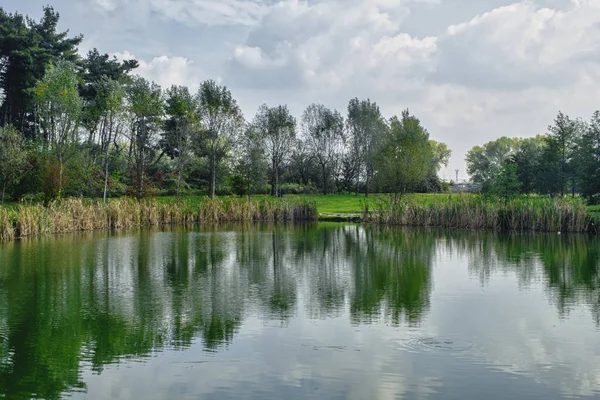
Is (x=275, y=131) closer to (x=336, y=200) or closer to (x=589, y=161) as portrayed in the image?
(x=336, y=200)

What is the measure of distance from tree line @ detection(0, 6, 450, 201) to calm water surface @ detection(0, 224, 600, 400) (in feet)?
58.6

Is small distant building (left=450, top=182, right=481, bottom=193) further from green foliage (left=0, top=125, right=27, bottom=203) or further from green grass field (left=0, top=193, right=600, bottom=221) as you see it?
green foliage (left=0, top=125, right=27, bottom=203)

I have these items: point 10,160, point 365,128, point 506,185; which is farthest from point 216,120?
point 506,185

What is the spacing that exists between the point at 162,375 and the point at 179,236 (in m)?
19.3

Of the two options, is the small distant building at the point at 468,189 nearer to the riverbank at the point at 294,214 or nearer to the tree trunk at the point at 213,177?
the riverbank at the point at 294,214

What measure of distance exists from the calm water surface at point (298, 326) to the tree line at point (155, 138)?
1786 centimetres

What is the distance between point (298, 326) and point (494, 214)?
69.8ft

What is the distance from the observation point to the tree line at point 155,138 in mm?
35625

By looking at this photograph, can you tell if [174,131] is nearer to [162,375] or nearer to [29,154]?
[29,154]

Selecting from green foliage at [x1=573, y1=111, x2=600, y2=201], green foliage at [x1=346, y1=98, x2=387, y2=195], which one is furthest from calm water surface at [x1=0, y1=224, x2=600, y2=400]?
green foliage at [x1=346, y1=98, x2=387, y2=195]

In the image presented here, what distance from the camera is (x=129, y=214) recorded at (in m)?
31.6

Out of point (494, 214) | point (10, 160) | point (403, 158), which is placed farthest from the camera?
point (403, 158)

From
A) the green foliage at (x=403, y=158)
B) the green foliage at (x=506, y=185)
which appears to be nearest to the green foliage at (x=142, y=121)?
the green foliage at (x=403, y=158)

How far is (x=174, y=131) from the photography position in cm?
4706
